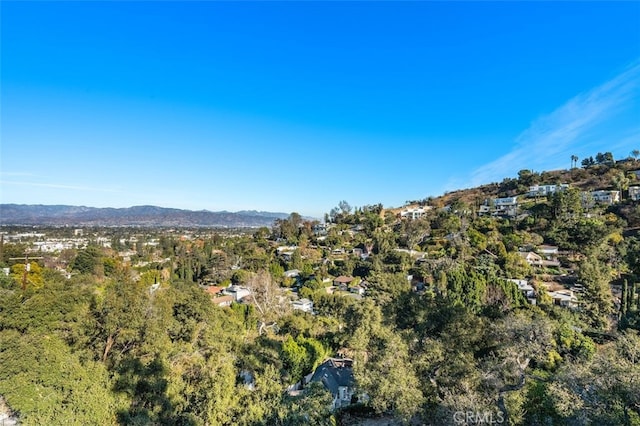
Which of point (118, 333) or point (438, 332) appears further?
point (438, 332)

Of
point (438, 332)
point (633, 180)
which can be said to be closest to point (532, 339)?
point (438, 332)

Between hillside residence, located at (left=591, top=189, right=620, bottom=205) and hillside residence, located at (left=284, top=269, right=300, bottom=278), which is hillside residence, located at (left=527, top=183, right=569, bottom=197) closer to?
hillside residence, located at (left=591, top=189, right=620, bottom=205)

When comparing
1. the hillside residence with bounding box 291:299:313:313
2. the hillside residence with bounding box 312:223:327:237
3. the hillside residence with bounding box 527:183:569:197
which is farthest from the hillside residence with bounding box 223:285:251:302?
the hillside residence with bounding box 527:183:569:197

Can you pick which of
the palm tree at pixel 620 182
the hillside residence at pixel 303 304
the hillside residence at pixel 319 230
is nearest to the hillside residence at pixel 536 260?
the hillside residence at pixel 303 304

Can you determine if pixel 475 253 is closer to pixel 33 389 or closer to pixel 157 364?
pixel 157 364

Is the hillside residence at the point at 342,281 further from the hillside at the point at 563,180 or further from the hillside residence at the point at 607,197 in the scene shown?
the hillside residence at the point at 607,197

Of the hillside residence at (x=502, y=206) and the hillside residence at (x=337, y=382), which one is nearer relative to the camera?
the hillside residence at (x=337, y=382)

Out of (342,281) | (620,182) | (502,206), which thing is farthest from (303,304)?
(620,182)

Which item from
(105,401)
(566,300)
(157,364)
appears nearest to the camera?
(105,401)
